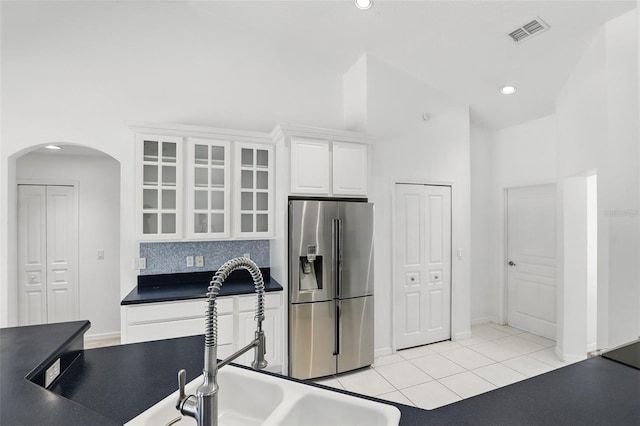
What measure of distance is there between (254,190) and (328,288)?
1.26 m

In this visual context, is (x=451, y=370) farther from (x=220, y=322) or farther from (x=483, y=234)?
(x=220, y=322)

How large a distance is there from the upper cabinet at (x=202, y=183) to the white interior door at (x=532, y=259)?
11.5ft

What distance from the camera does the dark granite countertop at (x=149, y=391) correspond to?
931mm

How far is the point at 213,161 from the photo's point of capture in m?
3.04

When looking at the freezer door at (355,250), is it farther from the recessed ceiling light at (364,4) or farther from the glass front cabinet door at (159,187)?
the recessed ceiling light at (364,4)

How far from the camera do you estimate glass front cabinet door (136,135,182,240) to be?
111 inches

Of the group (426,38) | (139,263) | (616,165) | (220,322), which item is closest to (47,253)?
(139,263)

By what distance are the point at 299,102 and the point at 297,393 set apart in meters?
3.31

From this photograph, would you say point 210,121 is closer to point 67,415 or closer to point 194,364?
point 194,364

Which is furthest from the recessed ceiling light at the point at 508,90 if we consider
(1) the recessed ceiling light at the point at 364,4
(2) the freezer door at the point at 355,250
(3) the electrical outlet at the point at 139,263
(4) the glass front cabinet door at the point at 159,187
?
(3) the electrical outlet at the point at 139,263

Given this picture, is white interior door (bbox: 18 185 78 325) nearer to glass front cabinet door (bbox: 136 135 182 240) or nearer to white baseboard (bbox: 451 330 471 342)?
glass front cabinet door (bbox: 136 135 182 240)

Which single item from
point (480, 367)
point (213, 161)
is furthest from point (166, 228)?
point (480, 367)

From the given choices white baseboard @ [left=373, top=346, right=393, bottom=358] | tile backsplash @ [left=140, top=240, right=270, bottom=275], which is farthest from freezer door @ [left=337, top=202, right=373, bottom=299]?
tile backsplash @ [left=140, top=240, right=270, bottom=275]

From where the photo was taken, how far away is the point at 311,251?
2.96m
